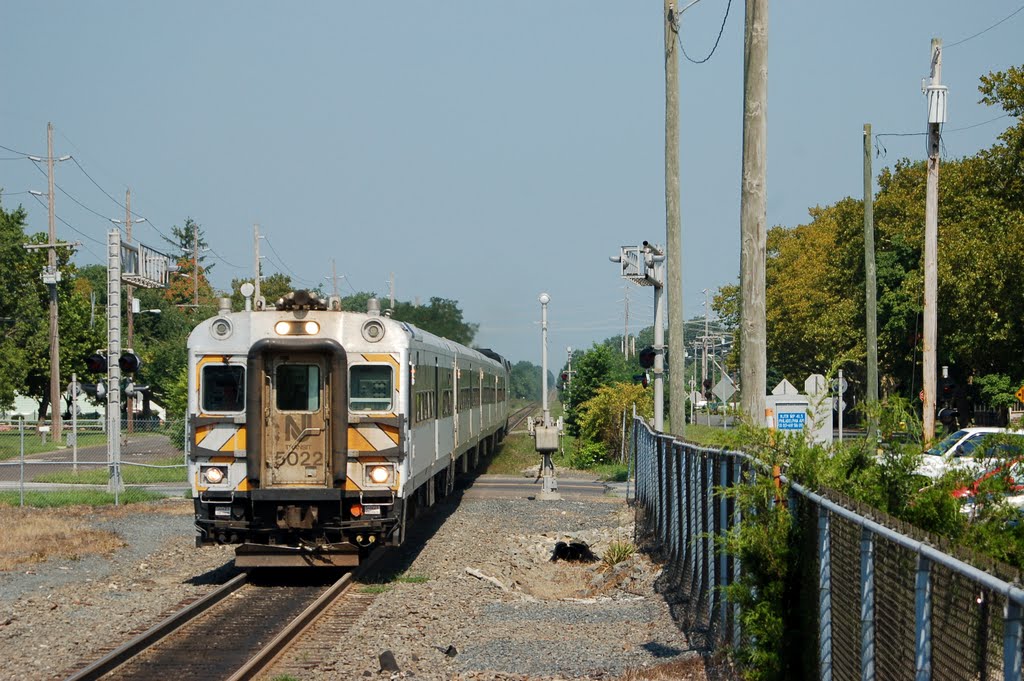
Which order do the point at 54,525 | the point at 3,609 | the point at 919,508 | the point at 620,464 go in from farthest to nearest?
the point at 620,464, the point at 54,525, the point at 3,609, the point at 919,508

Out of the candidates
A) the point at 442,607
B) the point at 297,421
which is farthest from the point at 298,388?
the point at 442,607

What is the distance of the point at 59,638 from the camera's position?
37.3 feet

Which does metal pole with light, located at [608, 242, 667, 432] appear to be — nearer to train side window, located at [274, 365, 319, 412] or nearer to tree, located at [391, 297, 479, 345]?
train side window, located at [274, 365, 319, 412]


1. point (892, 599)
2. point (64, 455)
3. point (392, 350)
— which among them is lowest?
point (64, 455)

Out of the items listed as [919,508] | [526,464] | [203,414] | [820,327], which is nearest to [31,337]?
[526,464]

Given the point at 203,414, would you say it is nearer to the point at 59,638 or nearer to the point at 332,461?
the point at 332,461

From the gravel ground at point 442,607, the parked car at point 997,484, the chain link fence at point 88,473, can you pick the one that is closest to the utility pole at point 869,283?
the gravel ground at point 442,607

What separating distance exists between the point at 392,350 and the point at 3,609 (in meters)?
5.25

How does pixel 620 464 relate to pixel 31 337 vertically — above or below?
below

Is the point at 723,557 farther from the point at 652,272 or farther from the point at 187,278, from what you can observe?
the point at 187,278

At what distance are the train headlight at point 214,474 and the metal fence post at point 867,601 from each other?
1026 centimetres

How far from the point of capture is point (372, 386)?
14.9m

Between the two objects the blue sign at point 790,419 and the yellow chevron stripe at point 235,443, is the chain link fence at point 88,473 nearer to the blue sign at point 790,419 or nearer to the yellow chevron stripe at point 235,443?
the yellow chevron stripe at point 235,443

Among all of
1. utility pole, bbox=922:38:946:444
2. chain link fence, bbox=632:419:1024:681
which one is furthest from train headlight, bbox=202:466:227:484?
utility pole, bbox=922:38:946:444
